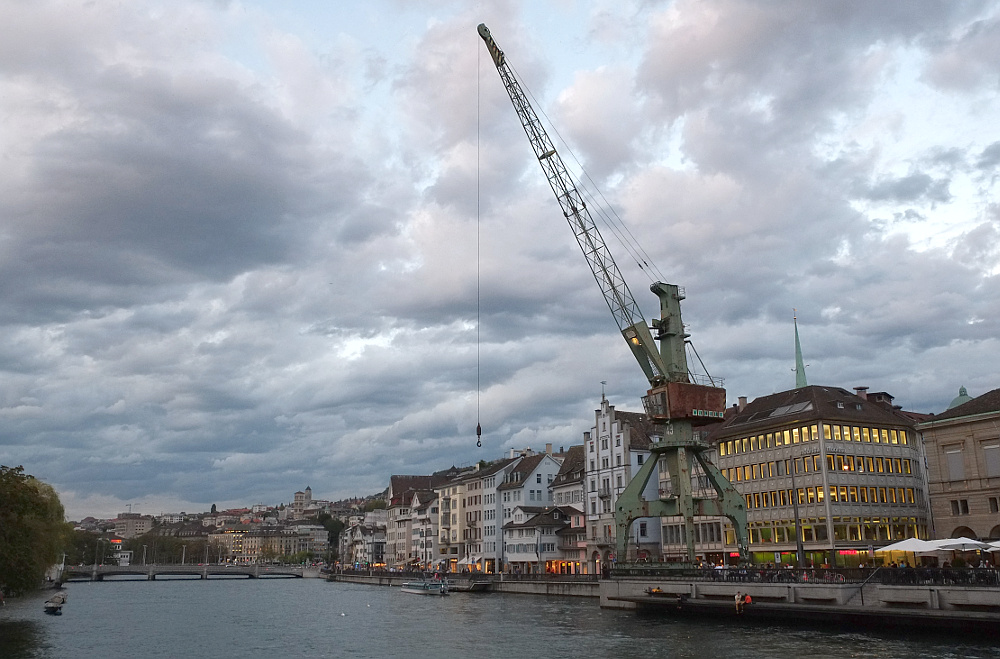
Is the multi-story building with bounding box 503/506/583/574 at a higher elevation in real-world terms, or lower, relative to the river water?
higher

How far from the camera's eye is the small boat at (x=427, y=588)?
111863 millimetres

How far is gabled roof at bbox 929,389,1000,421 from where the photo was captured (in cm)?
7012

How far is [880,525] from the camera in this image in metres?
83.8

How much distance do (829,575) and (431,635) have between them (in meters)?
26.2

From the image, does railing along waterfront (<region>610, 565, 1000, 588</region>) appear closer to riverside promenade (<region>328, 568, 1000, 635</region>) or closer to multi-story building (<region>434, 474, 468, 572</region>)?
riverside promenade (<region>328, 568, 1000, 635</region>)

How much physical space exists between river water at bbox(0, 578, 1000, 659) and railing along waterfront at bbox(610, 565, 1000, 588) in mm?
3343

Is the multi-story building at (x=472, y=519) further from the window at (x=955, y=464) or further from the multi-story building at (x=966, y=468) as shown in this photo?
the window at (x=955, y=464)

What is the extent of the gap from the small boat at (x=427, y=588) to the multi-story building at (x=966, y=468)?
60.6 meters

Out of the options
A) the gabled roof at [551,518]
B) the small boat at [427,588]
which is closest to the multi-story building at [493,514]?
the gabled roof at [551,518]

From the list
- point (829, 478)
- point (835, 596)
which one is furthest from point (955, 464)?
point (835, 596)

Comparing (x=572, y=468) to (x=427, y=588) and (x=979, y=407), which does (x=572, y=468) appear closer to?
(x=427, y=588)

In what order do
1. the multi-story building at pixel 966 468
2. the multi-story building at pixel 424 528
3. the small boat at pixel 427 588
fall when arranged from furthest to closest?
the multi-story building at pixel 424 528
the small boat at pixel 427 588
the multi-story building at pixel 966 468

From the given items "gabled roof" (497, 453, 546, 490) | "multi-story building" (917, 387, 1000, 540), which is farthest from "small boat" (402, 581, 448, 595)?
"multi-story building" (917, 387, 1000, 540)

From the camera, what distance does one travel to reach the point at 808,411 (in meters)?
86.3
